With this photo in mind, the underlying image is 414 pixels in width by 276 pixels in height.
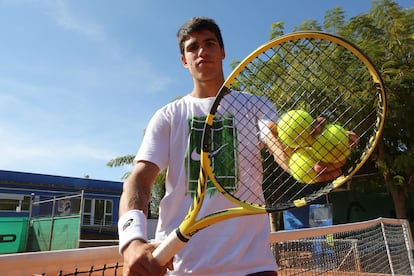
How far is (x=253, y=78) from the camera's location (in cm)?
201

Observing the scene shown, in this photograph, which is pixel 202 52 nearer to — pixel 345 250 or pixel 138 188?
pixel 138 188

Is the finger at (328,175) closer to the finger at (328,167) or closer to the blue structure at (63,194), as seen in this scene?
the finger at (328,167)

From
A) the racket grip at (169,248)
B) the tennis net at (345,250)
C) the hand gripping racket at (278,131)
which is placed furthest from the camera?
the tennis net at (345,250)

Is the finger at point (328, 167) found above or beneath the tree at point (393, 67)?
beneath

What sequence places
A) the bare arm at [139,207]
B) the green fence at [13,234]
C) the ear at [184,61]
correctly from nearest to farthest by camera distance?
the bare arm at [139,207], the ear at [184,61], the green fence at [13,234]

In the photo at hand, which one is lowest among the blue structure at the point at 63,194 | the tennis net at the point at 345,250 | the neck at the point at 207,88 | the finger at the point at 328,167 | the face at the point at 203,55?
the tennis net at the point at 345,250

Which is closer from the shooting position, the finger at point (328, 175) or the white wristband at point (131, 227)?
the white wristband at point (131, 227)

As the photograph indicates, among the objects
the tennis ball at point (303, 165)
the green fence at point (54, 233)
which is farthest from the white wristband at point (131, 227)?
the green fence at point (54, 233)

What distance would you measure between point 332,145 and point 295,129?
0.18 m

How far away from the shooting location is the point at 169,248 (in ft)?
4.55

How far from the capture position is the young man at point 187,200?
4.54ft

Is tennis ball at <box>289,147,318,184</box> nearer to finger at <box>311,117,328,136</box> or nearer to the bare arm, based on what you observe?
finger at <box>311,117,328,136</box>

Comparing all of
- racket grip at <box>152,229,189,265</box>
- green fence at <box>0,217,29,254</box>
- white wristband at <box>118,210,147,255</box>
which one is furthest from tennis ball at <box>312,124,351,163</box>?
green fence at <box>0,217,29,254</box>

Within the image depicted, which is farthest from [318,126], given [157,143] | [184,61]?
[184,61]
